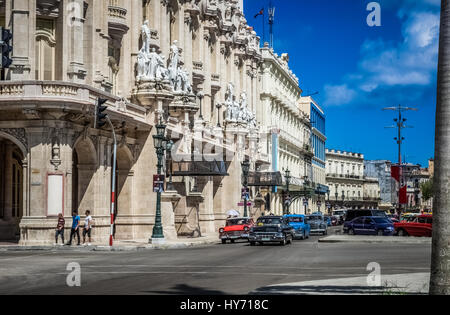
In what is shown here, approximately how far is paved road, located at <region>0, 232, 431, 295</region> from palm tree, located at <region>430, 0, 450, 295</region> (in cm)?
490

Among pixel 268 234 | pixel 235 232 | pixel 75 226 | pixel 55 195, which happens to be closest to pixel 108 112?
pixel 55 195

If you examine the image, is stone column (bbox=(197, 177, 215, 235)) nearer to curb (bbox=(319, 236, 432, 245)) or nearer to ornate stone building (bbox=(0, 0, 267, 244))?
ornate stone building (bbox=(0, 0, 267, 244))

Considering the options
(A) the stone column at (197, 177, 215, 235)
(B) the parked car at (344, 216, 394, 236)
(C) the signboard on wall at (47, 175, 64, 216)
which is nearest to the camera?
(C) the signboard on wall at (47, 175, 64, 216)

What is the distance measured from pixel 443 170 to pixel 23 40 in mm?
27455

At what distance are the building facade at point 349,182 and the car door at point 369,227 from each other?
317 ft

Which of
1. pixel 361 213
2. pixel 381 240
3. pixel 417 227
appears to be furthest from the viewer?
pixel 361 213

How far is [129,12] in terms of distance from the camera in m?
44.5

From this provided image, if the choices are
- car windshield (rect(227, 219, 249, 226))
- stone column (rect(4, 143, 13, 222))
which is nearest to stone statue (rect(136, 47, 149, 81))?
stone column (rect(4, 143, 13, 222))

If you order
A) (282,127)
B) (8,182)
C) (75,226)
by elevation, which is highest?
(282,127)

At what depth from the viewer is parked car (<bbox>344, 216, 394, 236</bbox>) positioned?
47.3 metres

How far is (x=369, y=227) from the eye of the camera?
159 ft

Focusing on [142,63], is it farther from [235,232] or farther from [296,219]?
[296,219]
